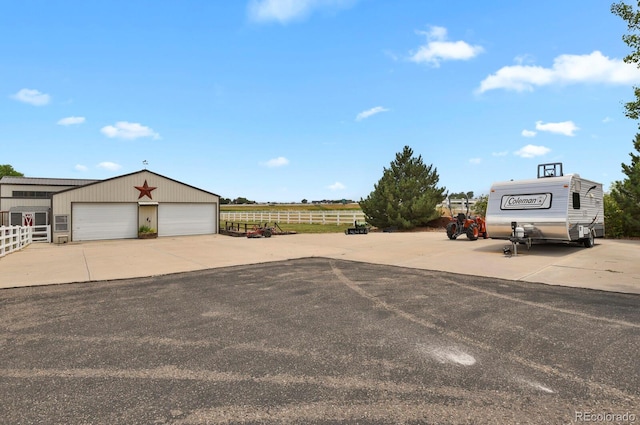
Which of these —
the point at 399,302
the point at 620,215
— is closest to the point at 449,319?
the point at 399,302

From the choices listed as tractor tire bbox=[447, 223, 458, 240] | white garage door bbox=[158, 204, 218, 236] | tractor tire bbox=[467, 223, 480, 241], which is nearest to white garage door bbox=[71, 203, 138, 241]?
white garage door bbox=[158, 204, 218, 236]

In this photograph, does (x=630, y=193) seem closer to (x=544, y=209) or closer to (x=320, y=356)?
(x=544, y=209)

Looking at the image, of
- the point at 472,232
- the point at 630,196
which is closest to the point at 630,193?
the point at 630,196

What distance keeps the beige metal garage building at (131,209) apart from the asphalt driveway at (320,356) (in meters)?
16.0

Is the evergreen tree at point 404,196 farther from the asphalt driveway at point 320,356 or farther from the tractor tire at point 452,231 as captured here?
the asphalt driveway at point 320,356

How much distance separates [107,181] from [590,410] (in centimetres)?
2445

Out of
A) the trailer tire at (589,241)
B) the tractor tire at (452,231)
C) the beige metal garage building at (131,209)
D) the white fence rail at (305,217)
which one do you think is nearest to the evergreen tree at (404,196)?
the white fence rail at (305,217)

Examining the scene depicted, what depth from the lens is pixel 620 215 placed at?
58.9ft

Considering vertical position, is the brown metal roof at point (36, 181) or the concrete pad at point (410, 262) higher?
the brown metal roof at point (36, 181)

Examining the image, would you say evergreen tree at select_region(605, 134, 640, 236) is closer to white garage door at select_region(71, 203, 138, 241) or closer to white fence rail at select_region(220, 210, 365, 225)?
white fence rail at select_region(220, 210, 365, 225)

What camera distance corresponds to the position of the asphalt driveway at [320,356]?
2.81 metres

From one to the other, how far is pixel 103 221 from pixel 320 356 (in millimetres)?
22027

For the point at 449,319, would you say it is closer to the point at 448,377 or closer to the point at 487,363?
the point at 487,363
